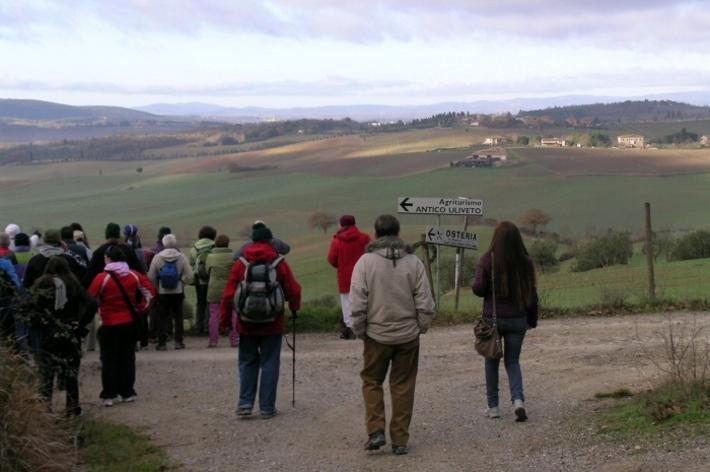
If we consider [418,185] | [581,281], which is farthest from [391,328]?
[418,185]

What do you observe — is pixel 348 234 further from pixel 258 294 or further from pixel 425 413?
pixel 258 294

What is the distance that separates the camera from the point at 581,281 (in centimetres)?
2480

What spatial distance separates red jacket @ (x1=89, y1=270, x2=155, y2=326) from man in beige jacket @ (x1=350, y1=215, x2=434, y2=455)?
3125 millimetres

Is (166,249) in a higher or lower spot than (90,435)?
higher

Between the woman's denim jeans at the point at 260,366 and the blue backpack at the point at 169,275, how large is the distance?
4.23m

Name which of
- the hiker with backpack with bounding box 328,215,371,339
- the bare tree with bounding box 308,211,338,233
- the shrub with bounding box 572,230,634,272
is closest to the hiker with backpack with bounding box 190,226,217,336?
the hiker with backpack with bounding box 328,215,371,339

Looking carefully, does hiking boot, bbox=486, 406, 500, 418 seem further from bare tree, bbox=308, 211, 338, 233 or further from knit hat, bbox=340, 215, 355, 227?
bare tree, bbox=308, 211, 338, 233

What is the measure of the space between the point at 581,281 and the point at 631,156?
55843 millimetres

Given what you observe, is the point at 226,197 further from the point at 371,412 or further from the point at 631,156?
the point at 371,412

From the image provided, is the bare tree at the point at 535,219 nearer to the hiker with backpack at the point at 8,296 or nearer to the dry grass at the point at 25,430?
the hiker with backpack at the point at 8,296

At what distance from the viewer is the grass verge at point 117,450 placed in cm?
793

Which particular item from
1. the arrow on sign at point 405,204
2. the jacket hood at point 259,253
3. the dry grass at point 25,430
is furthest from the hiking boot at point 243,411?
the arrow on sign at point 405,204

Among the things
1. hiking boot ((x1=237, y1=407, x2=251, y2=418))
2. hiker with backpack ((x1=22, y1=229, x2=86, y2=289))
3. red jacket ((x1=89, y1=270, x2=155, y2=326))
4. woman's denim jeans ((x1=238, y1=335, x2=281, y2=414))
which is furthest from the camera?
hiker with backpack ((x1=22, y1=229, x2=86, y2=289))

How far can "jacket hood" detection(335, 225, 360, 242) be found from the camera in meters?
13.4
